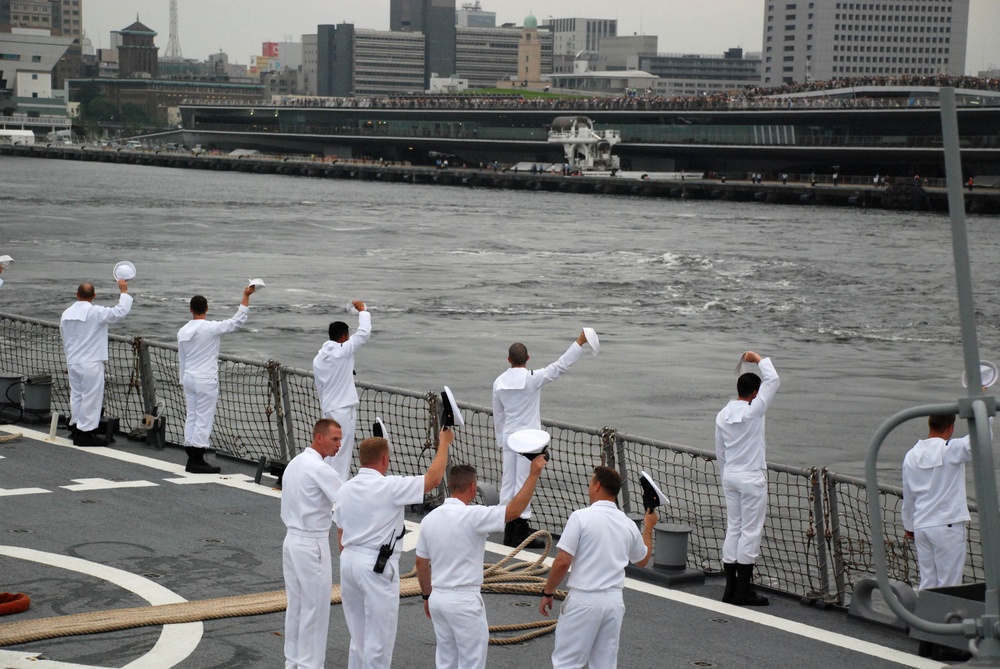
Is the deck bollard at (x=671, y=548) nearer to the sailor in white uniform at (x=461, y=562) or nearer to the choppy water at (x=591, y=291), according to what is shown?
the sailor in white uniform at (x=461, y=562)

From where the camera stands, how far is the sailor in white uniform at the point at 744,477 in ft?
36.7

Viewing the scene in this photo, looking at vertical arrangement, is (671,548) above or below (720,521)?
above

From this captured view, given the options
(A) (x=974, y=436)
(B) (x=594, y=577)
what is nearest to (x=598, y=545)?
(B) (x=594, y=577)

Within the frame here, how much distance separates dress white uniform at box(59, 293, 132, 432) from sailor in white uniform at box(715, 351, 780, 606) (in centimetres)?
838

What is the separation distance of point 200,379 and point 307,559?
7.22 metres

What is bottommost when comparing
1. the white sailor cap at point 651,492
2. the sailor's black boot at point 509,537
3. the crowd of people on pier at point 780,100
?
the sailor's black boot at point 509,537

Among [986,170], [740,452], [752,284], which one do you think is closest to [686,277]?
[752,284]

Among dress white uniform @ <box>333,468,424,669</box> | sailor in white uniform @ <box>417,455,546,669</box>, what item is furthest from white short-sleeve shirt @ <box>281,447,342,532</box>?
sailor in white uniform @ <box>417,455,546,669</box>

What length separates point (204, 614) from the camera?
408 inches

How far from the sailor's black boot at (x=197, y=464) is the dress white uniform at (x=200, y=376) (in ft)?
0.21

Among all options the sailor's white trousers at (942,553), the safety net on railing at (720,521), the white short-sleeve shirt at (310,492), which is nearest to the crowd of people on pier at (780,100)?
the safety net on railing at (720,521)

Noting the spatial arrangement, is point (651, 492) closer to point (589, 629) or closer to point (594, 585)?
point (594, 585)

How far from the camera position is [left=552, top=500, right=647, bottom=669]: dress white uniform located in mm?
8164

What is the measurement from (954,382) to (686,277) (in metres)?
22.9
